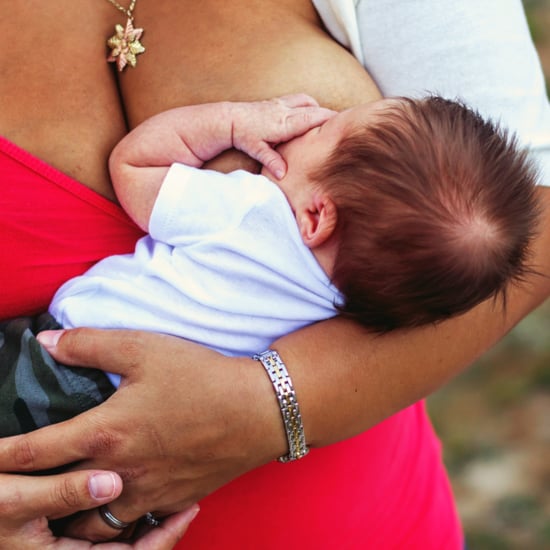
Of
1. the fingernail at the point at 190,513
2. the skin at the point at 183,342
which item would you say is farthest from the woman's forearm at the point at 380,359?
the fingernail at the point at 190,513

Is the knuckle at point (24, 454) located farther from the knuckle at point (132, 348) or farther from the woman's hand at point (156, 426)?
the knuckle at point (132, 348)

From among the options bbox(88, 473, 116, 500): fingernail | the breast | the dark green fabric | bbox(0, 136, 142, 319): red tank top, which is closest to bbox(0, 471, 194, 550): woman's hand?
bbox(88, 473, 116, 500): fingernail

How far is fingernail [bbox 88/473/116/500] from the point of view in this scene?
1526 mm

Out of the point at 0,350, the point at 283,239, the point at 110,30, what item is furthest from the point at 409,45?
the point at 0,350

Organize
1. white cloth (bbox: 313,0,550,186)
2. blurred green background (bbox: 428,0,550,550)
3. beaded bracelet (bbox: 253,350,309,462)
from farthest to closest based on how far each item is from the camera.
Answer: blurred green background (bbox: 428,0,550,550), white cloth (bbox: 313,0,550,186), beaded bracelet (bbox: 253,350,309,462)

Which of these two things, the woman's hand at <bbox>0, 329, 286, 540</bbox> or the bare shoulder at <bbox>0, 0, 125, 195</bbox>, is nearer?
the woman's hand at <bbox>0, 329, 286, 540</bbox>

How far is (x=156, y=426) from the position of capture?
61.4 inches

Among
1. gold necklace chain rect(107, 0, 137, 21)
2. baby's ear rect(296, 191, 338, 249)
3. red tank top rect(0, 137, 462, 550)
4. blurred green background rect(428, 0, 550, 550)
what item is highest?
gold necklace chain rect(107, 0, 137, 21)

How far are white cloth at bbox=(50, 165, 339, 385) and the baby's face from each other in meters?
0.03

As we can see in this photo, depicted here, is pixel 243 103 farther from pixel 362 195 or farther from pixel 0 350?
pixel 0 350

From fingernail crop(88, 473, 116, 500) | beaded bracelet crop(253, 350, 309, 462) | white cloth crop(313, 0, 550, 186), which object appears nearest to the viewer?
fingernail crop(88, 473, 116, 500)

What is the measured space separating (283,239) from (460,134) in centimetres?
37

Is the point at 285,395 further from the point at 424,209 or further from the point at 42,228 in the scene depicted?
the point at 42,228

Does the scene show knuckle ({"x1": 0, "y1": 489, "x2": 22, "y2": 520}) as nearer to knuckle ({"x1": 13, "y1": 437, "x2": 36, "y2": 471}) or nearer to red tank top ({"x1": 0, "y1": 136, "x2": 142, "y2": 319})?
knuckle ({"x1": 13, "y1": 437, "x2": 36, "y2": 471})
